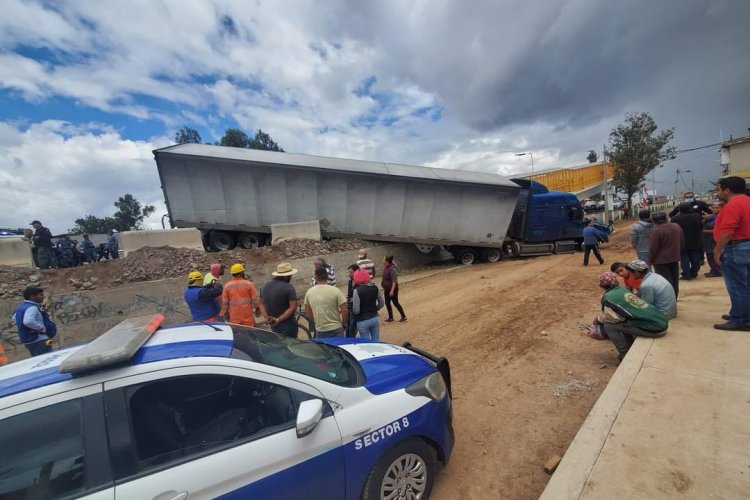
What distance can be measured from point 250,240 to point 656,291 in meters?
12.3

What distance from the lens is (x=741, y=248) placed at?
361 cm

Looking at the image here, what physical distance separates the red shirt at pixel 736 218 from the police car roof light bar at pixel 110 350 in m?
5.42

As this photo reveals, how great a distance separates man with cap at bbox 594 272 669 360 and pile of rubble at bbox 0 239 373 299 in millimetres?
9077

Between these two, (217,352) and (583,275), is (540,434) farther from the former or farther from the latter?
(583,275)

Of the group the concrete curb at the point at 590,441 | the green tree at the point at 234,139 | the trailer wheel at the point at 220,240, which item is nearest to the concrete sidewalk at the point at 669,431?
the concrete curb at the point at 590,441

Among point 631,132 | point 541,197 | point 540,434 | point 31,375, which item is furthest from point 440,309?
point 631,132

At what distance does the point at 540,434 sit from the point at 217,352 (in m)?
2.81

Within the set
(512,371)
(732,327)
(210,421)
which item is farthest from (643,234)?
(210,421)

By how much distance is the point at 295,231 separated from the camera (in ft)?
40.1

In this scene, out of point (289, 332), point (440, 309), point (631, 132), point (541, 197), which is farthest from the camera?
point (631, 132)

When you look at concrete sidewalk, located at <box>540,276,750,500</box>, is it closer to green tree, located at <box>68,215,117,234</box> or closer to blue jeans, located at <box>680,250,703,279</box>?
blue jeans, located at <box>680,250,703,279</box>

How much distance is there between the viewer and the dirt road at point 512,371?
8.74 ft

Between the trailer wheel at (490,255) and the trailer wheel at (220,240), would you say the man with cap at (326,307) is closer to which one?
the trailer wheel at (220,240)

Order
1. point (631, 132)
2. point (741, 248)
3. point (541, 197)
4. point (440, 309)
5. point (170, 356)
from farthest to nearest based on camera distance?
1. point (631, 132)
2. point (541, 197)
3. point (440, 309)
4. point (741, 248)
5. point (170, 356)
